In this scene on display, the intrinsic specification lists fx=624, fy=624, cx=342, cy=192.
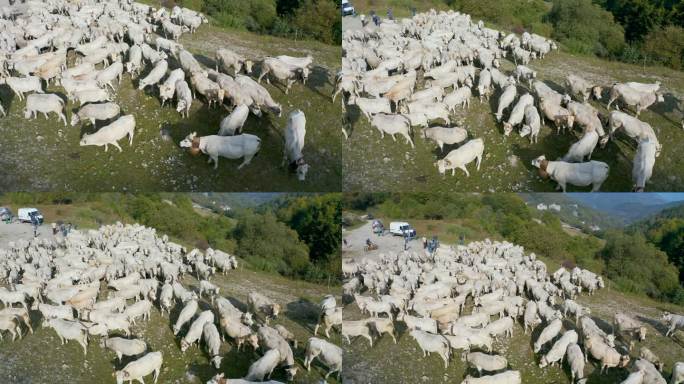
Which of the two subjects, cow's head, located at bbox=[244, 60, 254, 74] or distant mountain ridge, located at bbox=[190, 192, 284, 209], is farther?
cow's head, located at bbox=[244, 60, 254, 74]

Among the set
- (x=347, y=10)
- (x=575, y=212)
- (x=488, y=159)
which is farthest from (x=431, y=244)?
(x=347, y=10)

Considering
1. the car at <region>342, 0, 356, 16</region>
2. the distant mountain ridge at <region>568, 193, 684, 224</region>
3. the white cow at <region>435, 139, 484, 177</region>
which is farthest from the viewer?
the car at <region>342, 0, 356, 16</region>

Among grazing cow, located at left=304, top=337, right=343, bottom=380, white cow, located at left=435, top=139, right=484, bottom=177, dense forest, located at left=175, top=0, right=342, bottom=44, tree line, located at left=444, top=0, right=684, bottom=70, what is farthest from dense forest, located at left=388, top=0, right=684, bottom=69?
grazing cow, located at left=304, top=337, right=343, bottom=380

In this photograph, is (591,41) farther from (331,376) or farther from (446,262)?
(331,376)

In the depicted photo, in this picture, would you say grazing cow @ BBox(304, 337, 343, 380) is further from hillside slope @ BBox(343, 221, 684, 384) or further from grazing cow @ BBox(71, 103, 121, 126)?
grazing cow @ BBox(71, 103, 121, 126)

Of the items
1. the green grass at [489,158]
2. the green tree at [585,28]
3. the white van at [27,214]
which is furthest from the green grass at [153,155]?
the green tree at [585,28]

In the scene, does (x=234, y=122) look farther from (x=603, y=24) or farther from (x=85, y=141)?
(x=603, y=24)

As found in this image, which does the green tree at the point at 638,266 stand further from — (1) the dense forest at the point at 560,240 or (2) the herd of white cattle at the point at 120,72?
Answer: (2) the herd of white cattle at the point at 120,72
